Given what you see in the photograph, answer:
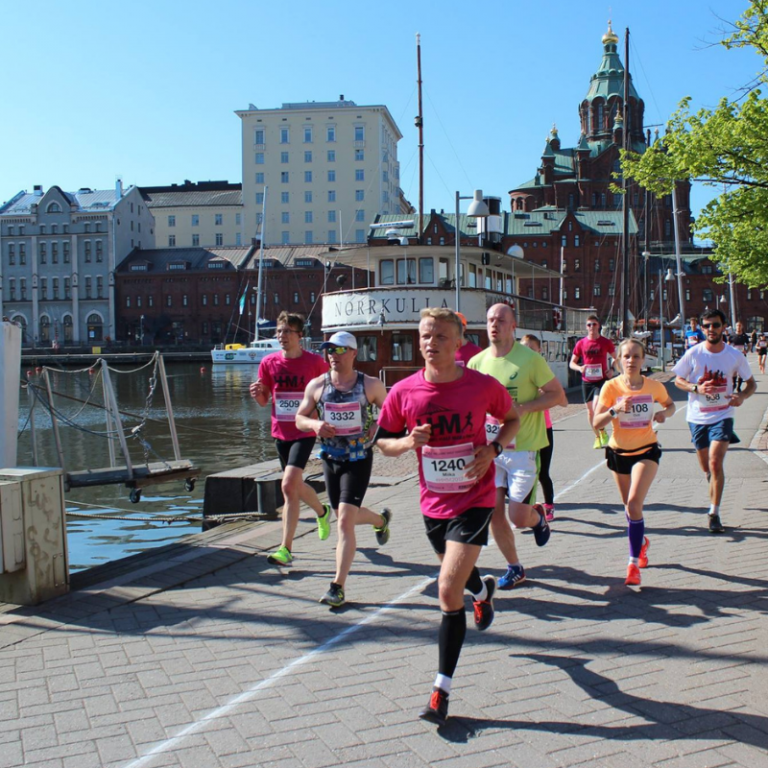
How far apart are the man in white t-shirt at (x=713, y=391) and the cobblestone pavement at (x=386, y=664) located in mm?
866

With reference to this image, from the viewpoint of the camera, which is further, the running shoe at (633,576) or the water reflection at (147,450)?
the water reflection at (147,450)

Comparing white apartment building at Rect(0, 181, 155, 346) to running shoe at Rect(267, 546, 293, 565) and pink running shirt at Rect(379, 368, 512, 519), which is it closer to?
running shoe at Rect(267, 546, 293, 565)

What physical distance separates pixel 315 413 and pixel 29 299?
105 meters

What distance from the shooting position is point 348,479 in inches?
247

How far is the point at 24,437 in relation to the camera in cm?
2650

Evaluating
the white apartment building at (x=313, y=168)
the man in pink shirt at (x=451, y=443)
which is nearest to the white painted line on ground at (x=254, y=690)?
the man in pink shirt at (x=451, y=443)

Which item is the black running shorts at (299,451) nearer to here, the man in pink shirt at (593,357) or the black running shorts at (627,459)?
the black running shorts at (627,459)

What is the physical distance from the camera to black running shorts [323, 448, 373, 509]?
6.25 metres

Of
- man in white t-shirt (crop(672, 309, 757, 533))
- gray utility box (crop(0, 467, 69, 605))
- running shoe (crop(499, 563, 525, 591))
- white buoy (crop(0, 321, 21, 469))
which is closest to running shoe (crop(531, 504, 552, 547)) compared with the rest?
running shoe (crop(499, 563, 525, 591))

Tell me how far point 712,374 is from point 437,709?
17.6 ft

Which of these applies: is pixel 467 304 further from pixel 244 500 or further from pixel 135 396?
pixel 135 396

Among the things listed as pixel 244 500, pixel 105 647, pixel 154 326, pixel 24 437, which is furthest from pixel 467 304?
pixel 154 326

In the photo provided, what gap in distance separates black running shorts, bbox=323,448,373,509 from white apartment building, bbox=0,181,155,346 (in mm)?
100550

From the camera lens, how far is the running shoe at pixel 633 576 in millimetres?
6207
